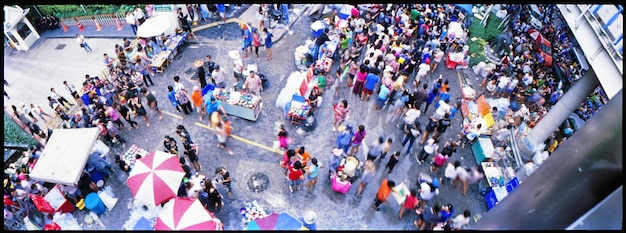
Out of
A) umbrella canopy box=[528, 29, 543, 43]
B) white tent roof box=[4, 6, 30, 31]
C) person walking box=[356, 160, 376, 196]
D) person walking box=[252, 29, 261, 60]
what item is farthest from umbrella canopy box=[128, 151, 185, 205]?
umbrella canopy box=[528, 29, 543, 43]

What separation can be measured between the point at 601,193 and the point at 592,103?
1125cm

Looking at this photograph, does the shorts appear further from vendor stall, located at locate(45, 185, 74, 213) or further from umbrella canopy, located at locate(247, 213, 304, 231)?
vendor stall, located at locate(45, 185, 74, 213)

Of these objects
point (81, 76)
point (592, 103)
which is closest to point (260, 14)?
point (81, 76)

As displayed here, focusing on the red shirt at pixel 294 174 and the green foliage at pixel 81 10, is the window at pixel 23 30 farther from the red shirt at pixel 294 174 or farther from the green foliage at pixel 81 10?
the red shirt at pixel 294 174

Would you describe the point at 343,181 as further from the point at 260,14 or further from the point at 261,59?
the point at 260,14

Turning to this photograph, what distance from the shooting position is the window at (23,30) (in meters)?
21.7

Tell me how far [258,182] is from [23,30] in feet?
65.5

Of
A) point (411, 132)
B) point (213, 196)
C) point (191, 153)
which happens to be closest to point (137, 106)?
point (191, 153)

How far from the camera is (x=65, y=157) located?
1114 cm

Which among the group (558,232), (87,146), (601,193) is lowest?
(87,146)

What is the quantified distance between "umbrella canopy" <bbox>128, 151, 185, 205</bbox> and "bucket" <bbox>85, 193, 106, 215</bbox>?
1.83 m

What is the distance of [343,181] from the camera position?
463 inches

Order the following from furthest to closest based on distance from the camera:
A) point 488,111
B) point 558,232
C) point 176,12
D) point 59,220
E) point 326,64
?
point 176,12 < point 326,64 < point 488,111 < point 59,220 < point 558,232

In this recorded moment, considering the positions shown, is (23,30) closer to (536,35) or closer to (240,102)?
(240,102)
